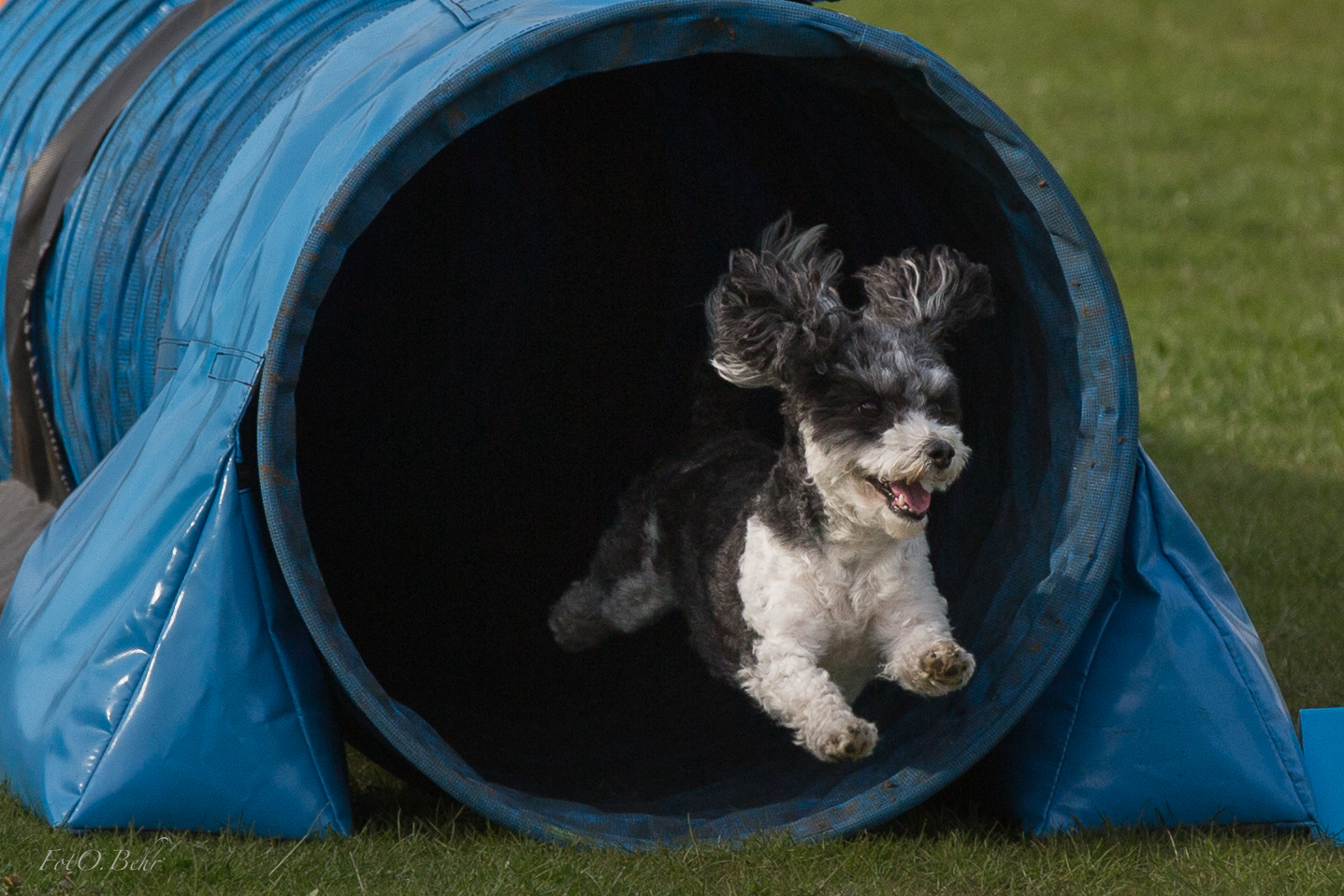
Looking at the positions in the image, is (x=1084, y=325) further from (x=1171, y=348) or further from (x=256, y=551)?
(x=1171, y=348)

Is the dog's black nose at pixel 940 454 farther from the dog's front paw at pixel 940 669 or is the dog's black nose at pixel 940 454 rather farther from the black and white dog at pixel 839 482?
the dog's front paw at pixel 940 669

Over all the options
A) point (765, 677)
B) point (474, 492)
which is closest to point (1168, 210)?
point (474, 492)

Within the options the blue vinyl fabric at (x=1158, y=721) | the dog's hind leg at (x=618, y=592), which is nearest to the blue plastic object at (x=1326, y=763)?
the blue vinyl fabric at (x=1158, y=721)

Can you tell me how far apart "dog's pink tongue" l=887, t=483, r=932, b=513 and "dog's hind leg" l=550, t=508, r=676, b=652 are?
1.16 metres

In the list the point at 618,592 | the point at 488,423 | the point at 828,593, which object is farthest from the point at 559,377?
the point at 828,593

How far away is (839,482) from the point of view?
13.5 feet

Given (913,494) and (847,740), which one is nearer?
(847,740)

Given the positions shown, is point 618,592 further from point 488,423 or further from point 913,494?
point 913,494

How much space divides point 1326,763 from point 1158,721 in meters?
0.48

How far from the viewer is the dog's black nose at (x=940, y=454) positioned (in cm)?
388

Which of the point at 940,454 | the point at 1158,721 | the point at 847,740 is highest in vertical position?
the point at 940,454

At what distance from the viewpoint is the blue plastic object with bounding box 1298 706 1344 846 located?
4.27 meters

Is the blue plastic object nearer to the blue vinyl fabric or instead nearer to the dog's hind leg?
the blue vinyl fabric

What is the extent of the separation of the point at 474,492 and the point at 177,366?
1.51 meters
